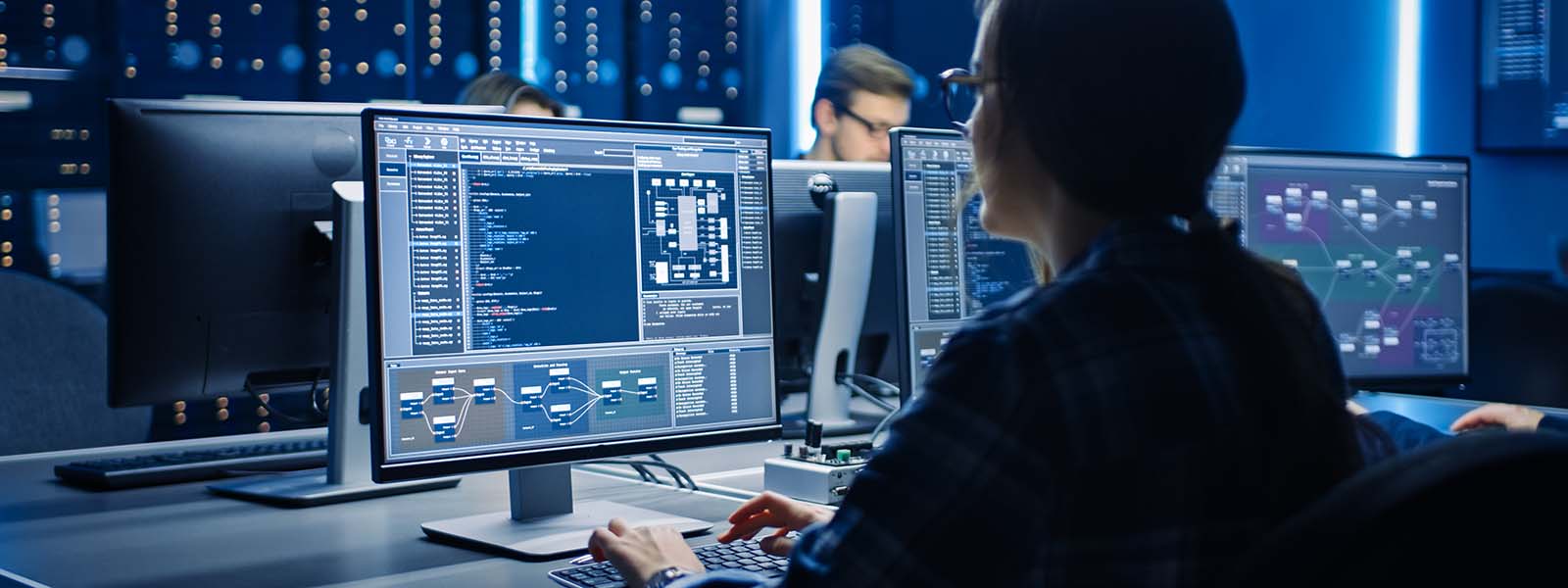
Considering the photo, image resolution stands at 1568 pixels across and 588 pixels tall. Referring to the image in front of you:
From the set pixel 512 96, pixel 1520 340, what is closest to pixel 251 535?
pixel 512 96

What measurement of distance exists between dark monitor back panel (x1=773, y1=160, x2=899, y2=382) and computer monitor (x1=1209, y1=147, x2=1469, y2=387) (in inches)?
21.9

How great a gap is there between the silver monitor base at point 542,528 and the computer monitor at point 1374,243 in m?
1.01

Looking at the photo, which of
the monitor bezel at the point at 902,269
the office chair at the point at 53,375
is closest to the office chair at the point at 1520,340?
the monitor bezel at the point at 902,269

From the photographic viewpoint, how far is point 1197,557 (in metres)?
0.79

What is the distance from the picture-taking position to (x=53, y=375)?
2.35 metres

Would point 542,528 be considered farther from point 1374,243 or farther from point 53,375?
point 1374,243

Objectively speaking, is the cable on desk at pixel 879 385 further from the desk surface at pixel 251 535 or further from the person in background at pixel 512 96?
the person in background at pixel 512 96

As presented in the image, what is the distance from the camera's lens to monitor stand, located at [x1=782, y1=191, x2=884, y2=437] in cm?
220

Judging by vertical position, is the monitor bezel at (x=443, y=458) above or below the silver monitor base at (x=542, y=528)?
above

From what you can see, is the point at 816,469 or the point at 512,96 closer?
the point at 816,469

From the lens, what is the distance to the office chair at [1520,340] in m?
2.79

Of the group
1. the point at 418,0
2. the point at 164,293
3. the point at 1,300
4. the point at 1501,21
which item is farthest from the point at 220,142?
the point at 1501,21

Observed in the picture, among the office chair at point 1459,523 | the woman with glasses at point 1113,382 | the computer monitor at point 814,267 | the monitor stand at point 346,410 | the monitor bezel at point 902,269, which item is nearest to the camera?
the office chair at point 1459,523

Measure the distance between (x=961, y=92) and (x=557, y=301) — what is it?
1.72ft
